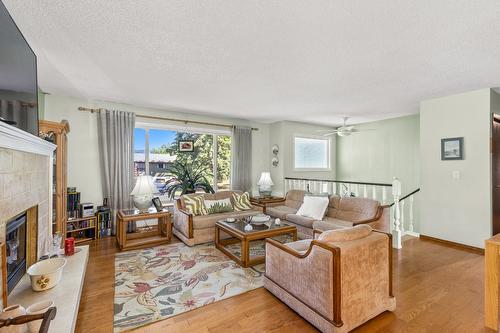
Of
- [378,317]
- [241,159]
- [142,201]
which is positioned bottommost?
[378,317]

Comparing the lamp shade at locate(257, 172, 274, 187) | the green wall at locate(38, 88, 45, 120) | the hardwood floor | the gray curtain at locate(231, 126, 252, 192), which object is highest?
the green wall at locate(38, 88, 45, 120)

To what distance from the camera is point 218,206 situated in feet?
13.9

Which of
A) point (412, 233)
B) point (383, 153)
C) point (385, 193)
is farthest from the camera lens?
point (383, 153)

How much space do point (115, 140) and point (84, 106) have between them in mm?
774

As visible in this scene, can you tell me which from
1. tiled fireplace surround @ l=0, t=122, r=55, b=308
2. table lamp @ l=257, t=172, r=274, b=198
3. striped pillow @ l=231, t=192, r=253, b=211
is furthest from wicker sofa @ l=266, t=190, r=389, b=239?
tiled fireplace surround @ l=0, t=122, r=55, b=308

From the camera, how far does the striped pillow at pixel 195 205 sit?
4.04 metres

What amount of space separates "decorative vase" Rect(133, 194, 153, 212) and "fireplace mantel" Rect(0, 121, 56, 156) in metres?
1.66

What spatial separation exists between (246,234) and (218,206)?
134 centimetres

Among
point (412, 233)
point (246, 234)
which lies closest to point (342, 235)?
point (246, 234)

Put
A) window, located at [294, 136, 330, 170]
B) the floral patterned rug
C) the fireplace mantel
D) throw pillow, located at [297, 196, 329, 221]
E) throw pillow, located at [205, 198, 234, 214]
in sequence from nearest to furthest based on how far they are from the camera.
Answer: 1. the fireplace mantel
2. the floral patterned rug
3. throw pillow, located at [297, 196, 329, 221]
4. throw pillow, located at [205, 198, 234, 214]
5. window, located at [294, 136, 330, 170]

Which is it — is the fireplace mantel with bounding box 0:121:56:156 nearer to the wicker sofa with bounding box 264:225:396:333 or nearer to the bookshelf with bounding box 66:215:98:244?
the bookshelf with bounding box 66:215:98:244

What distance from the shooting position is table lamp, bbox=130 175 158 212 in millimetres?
3846

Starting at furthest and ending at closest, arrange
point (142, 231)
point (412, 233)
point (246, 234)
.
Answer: point (412, 233) < point (142, 231) < point (246, 234)

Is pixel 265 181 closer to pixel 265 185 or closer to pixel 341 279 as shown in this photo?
pixel 265 185
